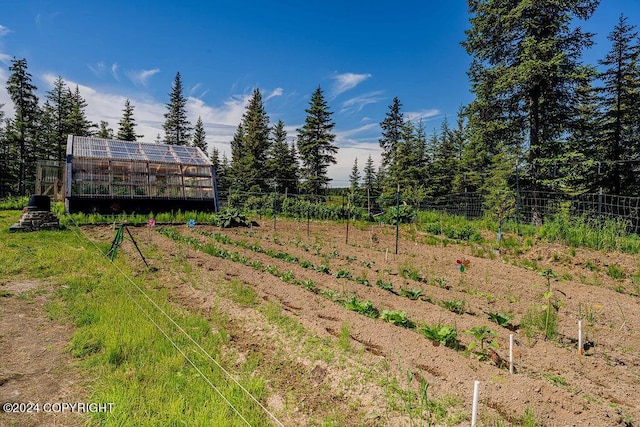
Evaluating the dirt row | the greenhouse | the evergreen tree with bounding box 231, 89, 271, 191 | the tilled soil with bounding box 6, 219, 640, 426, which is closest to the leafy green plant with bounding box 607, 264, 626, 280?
the tilled soil with bounding box 6, 219, 640, 426

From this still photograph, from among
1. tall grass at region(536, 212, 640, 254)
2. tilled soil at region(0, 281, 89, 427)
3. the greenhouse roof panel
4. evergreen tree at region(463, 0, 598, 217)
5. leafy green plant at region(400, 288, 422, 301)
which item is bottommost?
tilled soil at region(0, 281, 89, 427)

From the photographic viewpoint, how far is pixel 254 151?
3170 centimetres

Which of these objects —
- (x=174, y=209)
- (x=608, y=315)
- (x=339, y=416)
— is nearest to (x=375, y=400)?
(x=339, y=416)

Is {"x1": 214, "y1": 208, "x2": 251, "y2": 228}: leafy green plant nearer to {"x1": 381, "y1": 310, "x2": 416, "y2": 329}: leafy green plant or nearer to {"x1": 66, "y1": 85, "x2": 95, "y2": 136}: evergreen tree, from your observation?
{"x1": 381, "y1": 310, "x2": 416, "y2": 329}: leafy green plant

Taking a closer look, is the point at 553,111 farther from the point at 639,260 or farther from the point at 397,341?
the point at 397,341

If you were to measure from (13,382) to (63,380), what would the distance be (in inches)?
15.4

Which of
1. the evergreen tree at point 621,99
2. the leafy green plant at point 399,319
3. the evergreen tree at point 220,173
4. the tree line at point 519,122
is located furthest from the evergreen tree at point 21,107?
the evergreen tree at point 621,99

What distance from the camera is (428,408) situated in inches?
86.0

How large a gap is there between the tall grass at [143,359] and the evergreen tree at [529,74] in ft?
45.6

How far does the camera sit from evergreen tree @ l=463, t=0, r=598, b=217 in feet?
44.4

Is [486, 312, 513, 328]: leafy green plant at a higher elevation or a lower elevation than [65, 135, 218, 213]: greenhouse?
lower

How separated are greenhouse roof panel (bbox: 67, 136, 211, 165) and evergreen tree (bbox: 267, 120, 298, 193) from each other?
14950 millimetres

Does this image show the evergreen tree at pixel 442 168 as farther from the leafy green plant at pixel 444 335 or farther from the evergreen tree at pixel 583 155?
the leafy green plant at pixel 444 335

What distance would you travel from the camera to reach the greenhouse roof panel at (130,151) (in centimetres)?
1417
